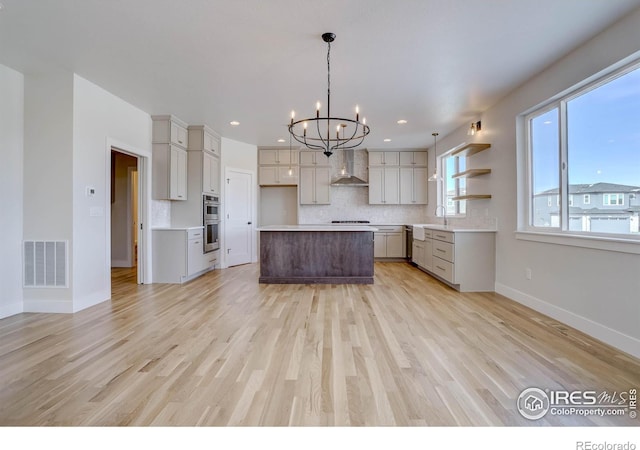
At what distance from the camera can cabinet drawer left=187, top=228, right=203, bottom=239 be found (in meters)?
5.18

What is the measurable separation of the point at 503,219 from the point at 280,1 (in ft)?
12.4

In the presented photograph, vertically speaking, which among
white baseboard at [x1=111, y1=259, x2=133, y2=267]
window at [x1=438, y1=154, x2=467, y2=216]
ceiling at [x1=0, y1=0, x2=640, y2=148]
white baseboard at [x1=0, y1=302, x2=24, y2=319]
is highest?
ceiling at [x1=0, y1=0, x2=640, y2=148]

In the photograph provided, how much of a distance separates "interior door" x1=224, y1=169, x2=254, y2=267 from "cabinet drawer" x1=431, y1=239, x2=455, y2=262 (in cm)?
392

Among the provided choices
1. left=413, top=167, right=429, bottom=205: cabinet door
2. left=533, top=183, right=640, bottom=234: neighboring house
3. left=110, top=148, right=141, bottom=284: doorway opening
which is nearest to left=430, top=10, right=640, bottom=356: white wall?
left=533, top=183, right=640, bottom=234: neighboring house

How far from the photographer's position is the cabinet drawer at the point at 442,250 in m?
4.64

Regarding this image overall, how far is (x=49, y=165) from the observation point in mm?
3582

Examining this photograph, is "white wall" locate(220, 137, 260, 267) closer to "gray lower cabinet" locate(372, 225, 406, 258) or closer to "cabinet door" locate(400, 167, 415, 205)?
"gray lower cabinet" locate(372, 225, 406, 258)

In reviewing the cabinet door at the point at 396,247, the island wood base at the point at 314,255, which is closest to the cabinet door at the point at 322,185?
the cabinet door at the point at 396,247

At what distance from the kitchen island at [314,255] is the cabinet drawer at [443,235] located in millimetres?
1080

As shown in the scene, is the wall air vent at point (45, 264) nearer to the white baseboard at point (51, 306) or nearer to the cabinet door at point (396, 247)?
the white baseboard at point (51, 306)

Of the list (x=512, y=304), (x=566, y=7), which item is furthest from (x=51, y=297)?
(x=566, y=7)

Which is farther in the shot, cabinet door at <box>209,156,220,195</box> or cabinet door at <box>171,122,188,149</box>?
cabinet door at <box>209,156,220,195</box>

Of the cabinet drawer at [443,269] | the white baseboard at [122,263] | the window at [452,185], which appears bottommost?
the white baseboard at [122,263]
